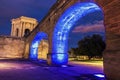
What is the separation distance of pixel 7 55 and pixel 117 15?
71.0 feet

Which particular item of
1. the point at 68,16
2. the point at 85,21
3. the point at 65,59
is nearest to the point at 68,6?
the point at 68,16

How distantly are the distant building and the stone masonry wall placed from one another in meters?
9.52

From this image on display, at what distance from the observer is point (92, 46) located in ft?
86.4

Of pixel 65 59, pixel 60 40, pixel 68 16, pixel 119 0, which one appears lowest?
pixel 65 59

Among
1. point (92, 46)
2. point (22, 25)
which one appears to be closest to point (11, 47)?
point (22, 25)

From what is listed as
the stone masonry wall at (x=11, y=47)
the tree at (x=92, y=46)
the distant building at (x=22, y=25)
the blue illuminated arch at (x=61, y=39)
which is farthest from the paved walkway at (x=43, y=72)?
the distant building at (x=22, y=25)

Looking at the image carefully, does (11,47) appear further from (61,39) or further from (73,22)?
(73,22)

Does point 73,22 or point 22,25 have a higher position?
point 22,25

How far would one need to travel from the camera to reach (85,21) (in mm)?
65188

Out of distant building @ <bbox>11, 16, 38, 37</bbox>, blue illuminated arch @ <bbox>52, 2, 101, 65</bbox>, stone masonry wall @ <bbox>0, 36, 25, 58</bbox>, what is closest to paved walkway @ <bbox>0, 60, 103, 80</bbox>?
blue illuminated arch @ <bbox>52, 2, 101, 65</bbox>

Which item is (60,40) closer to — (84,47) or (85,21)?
(84,47)

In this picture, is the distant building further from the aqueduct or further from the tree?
the aqueduct

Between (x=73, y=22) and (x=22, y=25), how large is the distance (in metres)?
24.4

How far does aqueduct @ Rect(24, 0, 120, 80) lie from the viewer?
5.06m
